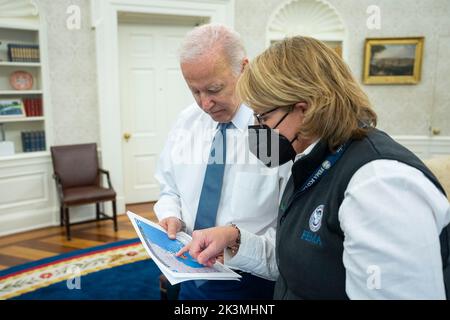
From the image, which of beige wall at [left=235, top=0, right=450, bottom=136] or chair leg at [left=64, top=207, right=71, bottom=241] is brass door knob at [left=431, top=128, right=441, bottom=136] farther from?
chair leg at [left=64, top=207, right=71, bottom=241]

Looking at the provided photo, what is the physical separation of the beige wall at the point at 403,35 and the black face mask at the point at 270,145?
4352 millimetres

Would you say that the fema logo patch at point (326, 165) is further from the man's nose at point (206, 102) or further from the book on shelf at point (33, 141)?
the book on shelf at point (33, 141)

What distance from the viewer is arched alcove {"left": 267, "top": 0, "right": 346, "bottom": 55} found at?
543cm

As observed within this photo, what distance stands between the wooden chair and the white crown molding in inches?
113

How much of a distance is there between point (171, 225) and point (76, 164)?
3.48 meters

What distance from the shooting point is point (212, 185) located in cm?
146

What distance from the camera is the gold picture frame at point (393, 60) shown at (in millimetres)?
5465

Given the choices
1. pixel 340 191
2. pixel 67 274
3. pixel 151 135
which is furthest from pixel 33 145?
pixel 340 191

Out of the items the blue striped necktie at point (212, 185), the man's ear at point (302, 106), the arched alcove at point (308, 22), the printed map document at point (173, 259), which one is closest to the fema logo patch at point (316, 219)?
the man's ear at point (302, 106)

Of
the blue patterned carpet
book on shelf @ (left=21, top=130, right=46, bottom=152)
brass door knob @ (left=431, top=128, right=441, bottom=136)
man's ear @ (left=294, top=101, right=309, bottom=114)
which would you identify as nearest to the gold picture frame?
brass door knob @ (left=431, top=128, right=441, bottom=136)

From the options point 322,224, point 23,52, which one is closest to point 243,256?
point 322,224

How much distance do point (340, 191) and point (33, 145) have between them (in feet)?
14.6

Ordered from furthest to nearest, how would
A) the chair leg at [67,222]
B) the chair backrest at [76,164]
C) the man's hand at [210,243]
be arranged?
the chair backrest at [76,164] → the chair leg at [67,222] → the man's hand at [210,243]
